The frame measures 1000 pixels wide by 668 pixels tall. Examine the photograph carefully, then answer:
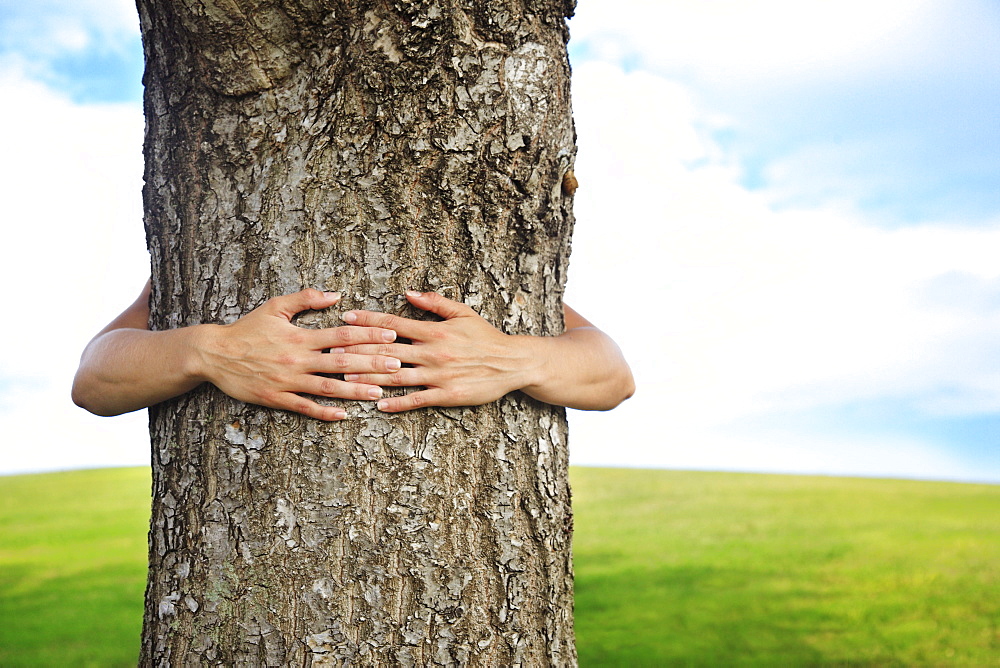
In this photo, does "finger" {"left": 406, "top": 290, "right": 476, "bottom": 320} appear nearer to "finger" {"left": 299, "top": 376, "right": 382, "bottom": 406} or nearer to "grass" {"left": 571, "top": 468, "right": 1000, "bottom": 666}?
"finger" {"left": 299, "top": 376, "right": 382, "bottom": 406}

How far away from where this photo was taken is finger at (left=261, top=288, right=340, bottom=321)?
5.81 ft

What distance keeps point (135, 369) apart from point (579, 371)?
123cm

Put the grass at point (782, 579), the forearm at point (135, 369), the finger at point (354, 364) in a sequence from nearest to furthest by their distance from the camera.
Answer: the finger at point (354, 364) < the forearm at point (135, 369) < the grass at point (782, 579)

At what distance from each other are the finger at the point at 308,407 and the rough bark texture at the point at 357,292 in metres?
0.04

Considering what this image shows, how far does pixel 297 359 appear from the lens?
5.70ft

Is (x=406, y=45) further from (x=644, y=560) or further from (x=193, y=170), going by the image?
(x=644, y=560)

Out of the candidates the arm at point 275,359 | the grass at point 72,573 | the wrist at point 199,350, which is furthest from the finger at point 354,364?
the grass at point 72,573

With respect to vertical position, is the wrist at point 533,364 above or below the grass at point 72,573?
above

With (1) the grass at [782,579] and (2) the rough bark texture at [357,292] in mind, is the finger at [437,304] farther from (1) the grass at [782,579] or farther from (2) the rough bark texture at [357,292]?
(1) the grass at [782,579]

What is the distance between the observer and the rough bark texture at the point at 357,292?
69.2 inches

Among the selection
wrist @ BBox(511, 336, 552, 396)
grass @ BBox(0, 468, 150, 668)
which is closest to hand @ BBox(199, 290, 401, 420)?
wrist @ BBox(511, 336, 552, 396)

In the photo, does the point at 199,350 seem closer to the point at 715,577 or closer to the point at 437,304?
the point at 437,304

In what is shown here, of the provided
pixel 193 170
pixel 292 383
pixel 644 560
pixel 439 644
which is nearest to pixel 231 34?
pixel 193 170

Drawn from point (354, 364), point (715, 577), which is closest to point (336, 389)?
point (354, 364)
